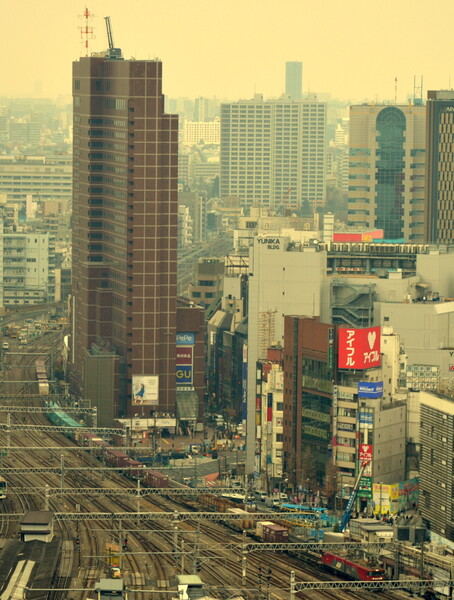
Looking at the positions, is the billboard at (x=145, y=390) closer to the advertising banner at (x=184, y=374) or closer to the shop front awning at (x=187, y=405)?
the shop front awning at (x=187, y=405)

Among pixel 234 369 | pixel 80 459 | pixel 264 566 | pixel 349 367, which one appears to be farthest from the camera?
pixel 234 369

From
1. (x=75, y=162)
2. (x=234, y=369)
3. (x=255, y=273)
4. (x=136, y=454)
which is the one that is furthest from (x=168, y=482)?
(x=75, y=162)

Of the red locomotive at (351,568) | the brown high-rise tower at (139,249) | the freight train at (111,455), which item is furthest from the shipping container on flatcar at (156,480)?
the red locomotive at (351,568)

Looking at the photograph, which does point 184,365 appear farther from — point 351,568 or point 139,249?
point 351,568

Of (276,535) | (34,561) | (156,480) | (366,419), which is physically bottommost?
(276,535)

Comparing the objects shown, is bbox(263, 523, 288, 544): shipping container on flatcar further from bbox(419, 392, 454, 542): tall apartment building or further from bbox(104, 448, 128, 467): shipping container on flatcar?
bbox(104, 448, 128, 467): shipping container on flatcar

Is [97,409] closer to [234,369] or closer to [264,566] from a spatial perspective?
[234,369]

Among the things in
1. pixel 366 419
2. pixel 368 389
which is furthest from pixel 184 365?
pixel 368 389
